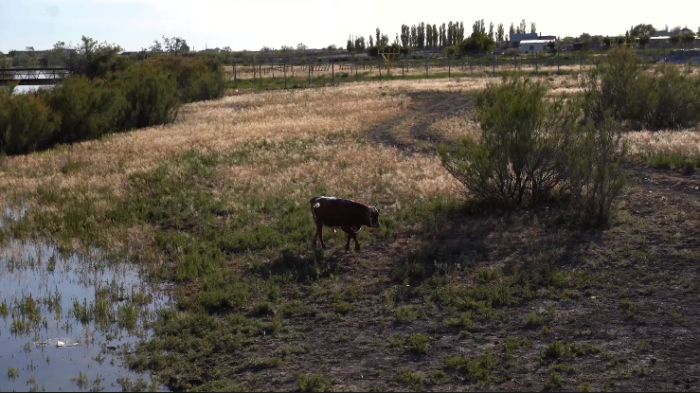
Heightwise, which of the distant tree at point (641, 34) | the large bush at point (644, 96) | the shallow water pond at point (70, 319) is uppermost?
the distant tree at point (641, 34)

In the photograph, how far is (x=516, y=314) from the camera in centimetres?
966

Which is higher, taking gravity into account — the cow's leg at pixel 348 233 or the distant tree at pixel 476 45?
the distant tree at pixel 476 45

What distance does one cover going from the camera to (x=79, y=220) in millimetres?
16469

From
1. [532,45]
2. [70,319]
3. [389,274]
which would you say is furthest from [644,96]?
[532,45]

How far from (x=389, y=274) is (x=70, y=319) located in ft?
14.6

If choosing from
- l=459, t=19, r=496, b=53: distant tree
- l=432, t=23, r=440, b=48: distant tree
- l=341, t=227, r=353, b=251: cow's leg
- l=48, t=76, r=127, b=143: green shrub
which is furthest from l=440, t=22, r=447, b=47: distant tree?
l=341, t=227, r=353, b=251: cow's leg

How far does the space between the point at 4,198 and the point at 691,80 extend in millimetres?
23431

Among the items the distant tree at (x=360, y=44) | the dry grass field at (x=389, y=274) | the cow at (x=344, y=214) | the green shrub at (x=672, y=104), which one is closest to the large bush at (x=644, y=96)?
the green shrub at (x=672, y=104)

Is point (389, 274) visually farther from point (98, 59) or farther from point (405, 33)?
point (405, 33)

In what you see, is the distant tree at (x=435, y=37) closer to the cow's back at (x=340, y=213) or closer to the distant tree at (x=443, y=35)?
the distant tree at (x=443, y=35)

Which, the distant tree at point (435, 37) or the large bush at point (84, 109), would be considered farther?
the distant tree at point (435, 37)

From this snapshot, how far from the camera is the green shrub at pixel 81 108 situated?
110 feet

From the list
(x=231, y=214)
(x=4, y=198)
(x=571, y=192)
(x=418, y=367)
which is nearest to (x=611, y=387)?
(x=418, y=367)

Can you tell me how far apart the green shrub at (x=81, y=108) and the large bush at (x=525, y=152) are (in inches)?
892
